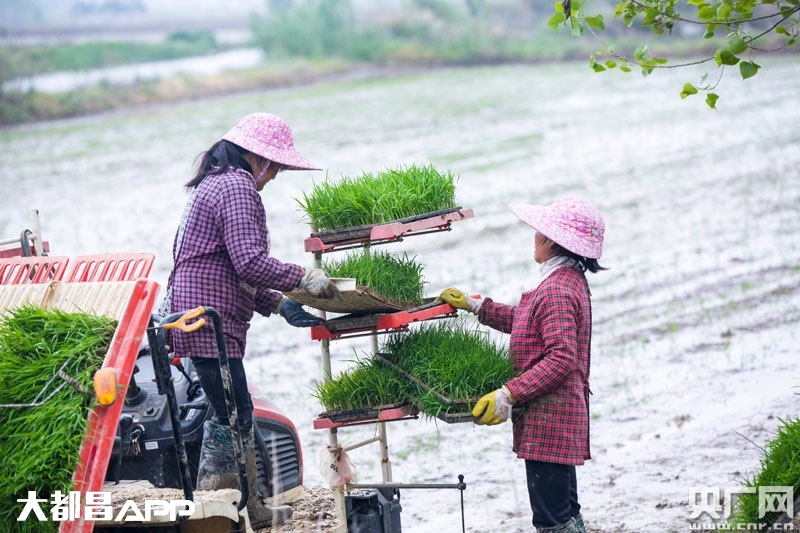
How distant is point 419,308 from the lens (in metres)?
5.04

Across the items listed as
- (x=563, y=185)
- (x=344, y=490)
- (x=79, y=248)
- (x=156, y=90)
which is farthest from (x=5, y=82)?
(x=344, y=490)

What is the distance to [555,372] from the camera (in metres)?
4.42

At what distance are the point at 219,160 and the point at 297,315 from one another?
0.84 metres

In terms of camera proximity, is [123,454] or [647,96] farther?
[647,96]

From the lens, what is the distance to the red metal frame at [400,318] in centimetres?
488

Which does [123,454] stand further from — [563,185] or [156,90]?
[156,90]

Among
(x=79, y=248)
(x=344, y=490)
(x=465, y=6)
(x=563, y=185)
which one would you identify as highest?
(x=465, y=6)

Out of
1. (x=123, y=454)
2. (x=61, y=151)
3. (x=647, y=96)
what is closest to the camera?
(x=123, y=454)

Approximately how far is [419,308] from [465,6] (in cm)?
3741

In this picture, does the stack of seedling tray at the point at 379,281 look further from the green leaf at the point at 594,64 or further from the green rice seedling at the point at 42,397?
the green rice seedling at the point at 42,397

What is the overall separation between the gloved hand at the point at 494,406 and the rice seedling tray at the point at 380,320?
589mm

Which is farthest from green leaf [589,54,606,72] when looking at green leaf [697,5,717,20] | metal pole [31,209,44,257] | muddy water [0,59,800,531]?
metal pole [31,209,44,257]

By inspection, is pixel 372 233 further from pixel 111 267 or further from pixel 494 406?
pixel 111 267

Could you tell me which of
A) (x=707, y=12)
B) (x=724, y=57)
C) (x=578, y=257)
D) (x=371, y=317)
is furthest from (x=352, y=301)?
(x=707, y=12)
